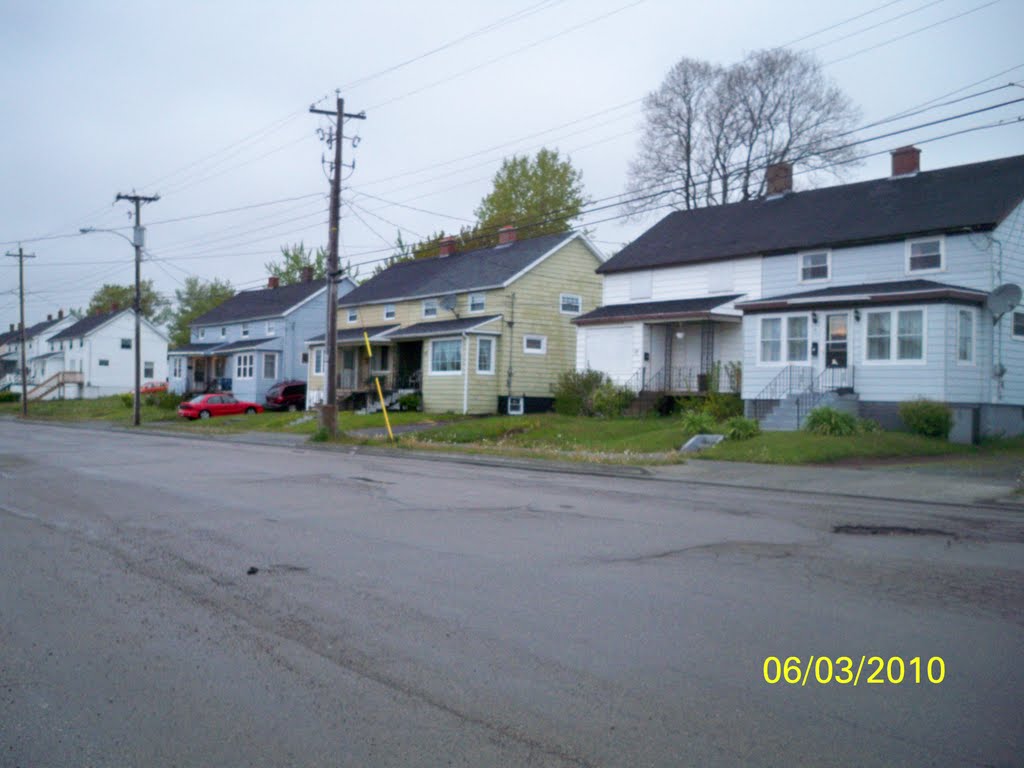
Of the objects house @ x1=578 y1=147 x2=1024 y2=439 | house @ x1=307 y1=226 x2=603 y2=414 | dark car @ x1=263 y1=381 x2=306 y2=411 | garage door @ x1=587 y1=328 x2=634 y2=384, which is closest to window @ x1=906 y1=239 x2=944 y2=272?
house @ x1=578 y1=147 x2=1024 y2=439

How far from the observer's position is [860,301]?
25859 millimetres

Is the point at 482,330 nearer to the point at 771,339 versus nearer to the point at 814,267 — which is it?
the point at 771,339

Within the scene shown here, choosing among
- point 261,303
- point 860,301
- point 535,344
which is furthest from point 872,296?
point 261,303

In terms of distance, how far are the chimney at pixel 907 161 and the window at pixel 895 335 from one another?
7.94 m

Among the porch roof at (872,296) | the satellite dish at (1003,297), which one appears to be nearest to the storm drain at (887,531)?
the porch roof at (872,296)

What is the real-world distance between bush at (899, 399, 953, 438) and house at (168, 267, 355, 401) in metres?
37.0

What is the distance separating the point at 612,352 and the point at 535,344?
6.85 meters

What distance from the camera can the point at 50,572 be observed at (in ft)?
28.7

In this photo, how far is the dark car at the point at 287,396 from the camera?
2012 inches

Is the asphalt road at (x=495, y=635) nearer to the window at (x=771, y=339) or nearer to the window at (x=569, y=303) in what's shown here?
the window at (x=771, y=339)

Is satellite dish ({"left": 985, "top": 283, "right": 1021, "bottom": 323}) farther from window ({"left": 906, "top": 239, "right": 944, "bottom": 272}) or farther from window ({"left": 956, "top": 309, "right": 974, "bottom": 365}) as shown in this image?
window ({"left": 906, "top": 239, "right": 944, "bottom": 272})

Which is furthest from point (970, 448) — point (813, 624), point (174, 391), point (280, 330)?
point (174, 391)

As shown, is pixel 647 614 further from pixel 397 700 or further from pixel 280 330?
pixel 280 330

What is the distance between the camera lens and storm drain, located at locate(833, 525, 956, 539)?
1096cm
